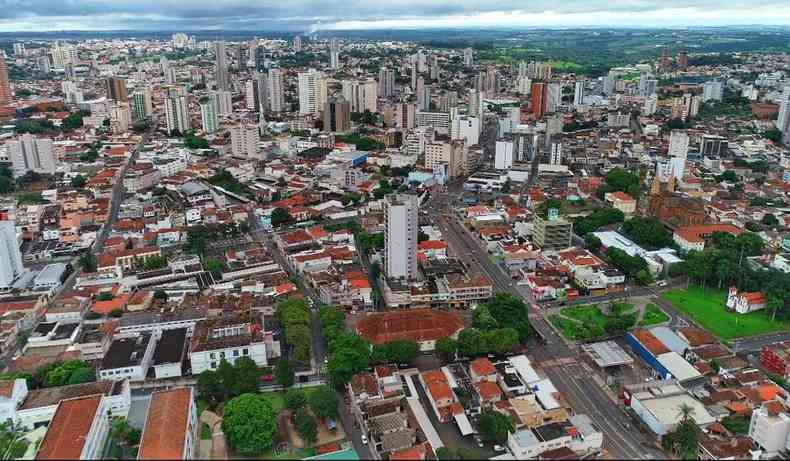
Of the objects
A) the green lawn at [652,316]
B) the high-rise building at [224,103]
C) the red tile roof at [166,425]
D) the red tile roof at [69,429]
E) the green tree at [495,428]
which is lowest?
the green lawn at [652,316]

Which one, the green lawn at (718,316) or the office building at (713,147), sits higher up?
the office building at (713,147)

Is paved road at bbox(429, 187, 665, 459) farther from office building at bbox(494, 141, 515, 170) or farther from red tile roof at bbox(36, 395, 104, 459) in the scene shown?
office building at bbox(494, 141, 515, 170)

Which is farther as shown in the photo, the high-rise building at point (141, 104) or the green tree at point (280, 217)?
the high-rise building at point (141, 104)

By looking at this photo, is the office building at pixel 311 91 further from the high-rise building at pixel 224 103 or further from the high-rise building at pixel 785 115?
the high-rise building at pixel 785 115

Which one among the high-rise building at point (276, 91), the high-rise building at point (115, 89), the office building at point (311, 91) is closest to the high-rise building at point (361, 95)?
the office building at point (311, 91)

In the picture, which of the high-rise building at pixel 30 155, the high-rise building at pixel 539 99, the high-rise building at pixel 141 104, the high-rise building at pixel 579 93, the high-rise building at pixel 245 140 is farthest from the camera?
the high-rise building at pixel 579 93

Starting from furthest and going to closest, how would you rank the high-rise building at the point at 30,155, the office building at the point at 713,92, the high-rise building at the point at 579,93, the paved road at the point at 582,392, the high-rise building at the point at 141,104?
the high-rise building at the point at 579,93, the office building at the point at 713,92, the high-rise building at the point at 141,104, the high-rise building at the point at 30,155, the paved road at the point at 582,392
